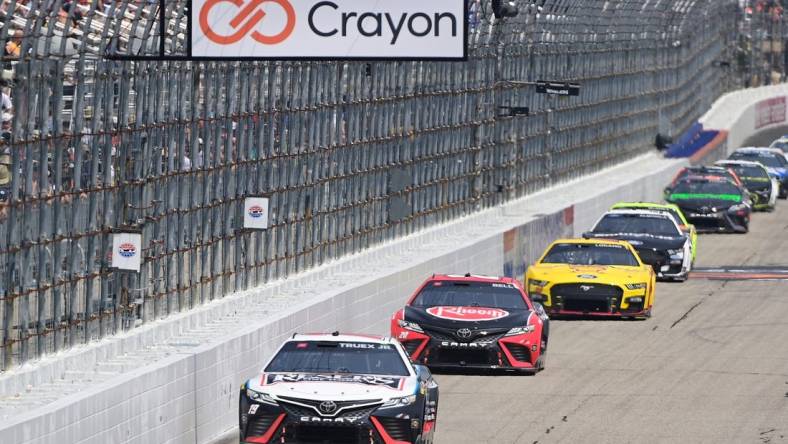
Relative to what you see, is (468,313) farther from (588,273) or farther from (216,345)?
(588,273)

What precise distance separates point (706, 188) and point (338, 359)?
26104 millimetres

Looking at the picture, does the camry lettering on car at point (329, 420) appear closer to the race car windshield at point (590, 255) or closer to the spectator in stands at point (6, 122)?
the spectator in stands at point (6, 122)

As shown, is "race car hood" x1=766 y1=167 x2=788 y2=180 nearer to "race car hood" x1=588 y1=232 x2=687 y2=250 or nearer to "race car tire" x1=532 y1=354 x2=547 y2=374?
"race car hood" x1=588 y1=232 x2=687 y2=250

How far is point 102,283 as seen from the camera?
1908 centimetres

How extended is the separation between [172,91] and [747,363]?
23.8 ft

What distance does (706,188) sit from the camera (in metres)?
42.3

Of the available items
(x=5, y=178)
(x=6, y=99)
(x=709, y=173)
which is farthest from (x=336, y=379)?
(x=709, y=173)

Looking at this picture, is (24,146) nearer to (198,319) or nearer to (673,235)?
(198,319)

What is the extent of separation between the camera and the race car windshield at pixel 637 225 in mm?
33500

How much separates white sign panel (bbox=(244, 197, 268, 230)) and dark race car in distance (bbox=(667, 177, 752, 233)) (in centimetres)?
1984

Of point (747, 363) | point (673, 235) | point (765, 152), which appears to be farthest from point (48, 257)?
point (765, 152)

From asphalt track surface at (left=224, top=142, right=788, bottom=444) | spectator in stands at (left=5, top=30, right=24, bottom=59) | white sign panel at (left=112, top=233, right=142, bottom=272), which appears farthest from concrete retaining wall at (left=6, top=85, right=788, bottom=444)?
spectator in stands at (left=5, top=30, right=24, bottom=59)

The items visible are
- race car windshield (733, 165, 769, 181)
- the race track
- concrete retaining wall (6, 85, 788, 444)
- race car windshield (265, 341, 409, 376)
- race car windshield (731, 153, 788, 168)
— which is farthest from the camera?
race car windshield (731, 153, 788, 168)

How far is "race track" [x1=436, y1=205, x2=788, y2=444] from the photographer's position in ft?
59.5
